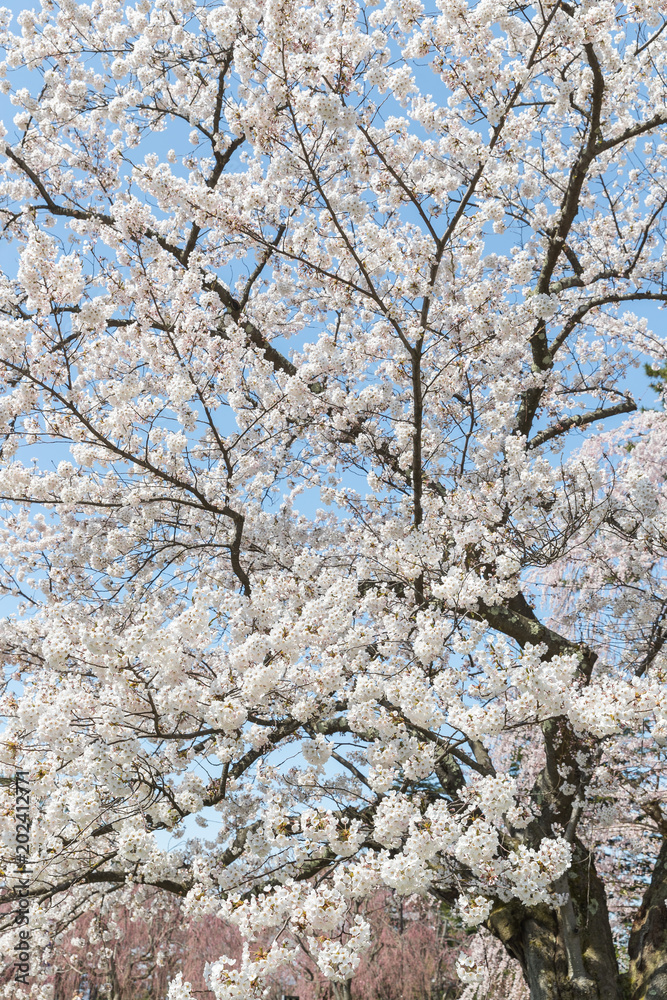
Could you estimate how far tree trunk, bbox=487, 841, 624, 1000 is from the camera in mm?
6039

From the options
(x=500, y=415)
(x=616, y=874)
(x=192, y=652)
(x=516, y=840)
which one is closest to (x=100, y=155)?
(x=500, y=415)

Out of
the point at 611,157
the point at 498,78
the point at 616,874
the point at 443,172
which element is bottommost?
the point at 616,874

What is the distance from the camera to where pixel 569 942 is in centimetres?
613

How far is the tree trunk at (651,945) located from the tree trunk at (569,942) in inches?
3.6

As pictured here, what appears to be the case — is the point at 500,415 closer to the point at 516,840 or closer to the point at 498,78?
the point at 498,78

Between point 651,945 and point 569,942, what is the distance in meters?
0.72

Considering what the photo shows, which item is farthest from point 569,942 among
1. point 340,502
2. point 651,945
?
point 340,502

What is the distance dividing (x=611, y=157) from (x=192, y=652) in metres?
7.60

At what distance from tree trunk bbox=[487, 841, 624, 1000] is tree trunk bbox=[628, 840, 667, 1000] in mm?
93

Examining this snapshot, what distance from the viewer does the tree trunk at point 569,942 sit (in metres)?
6.04

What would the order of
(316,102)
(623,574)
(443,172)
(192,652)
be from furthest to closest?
(623,574) < (443,172) < (192,652) < (316,102)

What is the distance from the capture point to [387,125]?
5.15m

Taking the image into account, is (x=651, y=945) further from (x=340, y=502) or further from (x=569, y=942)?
(x=340, y=502)

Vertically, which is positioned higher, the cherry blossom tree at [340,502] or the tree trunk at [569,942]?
the cherry blossom tree at [340,502]
